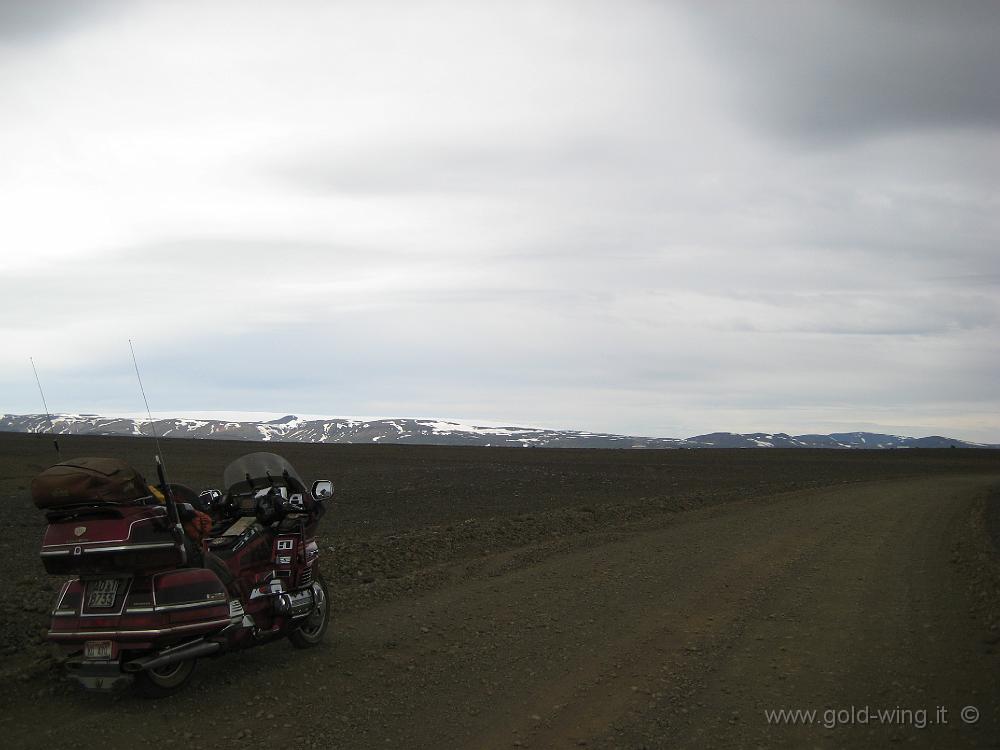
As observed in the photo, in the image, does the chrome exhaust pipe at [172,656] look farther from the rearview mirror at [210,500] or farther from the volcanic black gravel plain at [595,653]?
the rearview mirror at [210,500]

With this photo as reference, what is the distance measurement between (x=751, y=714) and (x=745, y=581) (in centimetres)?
552

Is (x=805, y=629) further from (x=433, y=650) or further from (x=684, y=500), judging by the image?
(x=684, y=500)

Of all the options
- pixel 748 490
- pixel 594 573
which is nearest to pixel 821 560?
pixel 594 573

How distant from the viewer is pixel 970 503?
26156mm

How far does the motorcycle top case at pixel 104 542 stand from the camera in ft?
23.3

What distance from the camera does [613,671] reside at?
8.07 metres

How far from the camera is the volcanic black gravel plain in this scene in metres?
6.68

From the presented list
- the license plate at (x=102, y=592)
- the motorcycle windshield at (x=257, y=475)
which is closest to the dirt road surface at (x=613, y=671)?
the license plate at (x=102, y=592)

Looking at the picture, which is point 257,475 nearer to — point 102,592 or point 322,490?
point 322,490

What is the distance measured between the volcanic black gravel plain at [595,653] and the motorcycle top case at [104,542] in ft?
3.89

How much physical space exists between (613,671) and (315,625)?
10.8ft

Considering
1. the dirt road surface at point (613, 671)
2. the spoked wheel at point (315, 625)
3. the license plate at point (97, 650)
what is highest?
the license plate at point (97, 650)

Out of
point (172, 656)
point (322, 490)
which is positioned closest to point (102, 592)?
point (172, 656)

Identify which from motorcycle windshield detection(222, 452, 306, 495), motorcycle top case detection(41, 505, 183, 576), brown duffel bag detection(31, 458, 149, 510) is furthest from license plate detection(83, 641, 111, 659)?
motorcycle windshield detection(222, 452, 306, 495)
